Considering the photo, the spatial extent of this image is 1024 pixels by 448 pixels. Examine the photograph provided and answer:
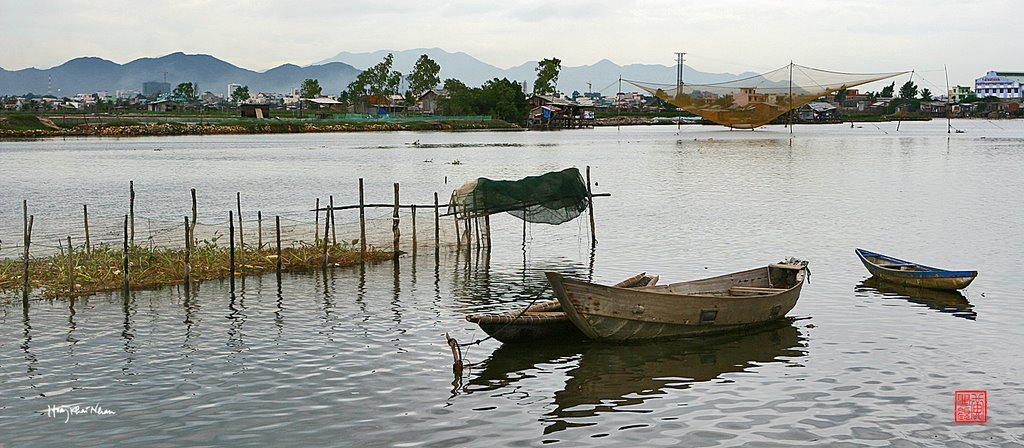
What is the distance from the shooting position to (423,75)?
13238cm

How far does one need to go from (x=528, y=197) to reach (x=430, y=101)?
109783 mm

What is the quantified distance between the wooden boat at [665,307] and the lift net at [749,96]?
6186cm

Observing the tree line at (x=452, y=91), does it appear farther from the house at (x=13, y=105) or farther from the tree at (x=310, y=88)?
the house at (x=13, y=105)

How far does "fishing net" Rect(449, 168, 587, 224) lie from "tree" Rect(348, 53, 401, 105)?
366 ft

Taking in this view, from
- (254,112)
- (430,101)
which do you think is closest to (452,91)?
(430,101)

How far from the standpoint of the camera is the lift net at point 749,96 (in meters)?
76.2

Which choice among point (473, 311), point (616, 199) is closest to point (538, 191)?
point (473, 311)

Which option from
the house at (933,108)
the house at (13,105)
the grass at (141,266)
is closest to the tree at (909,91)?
the house at (933,108)

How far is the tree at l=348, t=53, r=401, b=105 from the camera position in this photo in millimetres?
129875

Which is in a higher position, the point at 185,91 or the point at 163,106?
the point at 185,91

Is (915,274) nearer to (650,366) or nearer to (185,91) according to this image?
(650,366)

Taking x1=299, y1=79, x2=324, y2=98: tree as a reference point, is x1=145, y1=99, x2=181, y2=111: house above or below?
below

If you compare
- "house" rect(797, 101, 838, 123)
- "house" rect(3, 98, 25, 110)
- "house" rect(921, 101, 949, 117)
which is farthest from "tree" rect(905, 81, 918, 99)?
"house" rect(3, 98, 25, 110)

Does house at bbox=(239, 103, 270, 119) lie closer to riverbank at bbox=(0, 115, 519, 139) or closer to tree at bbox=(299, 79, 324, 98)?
riverbank at bbox=(0, 115, 519, 139)
